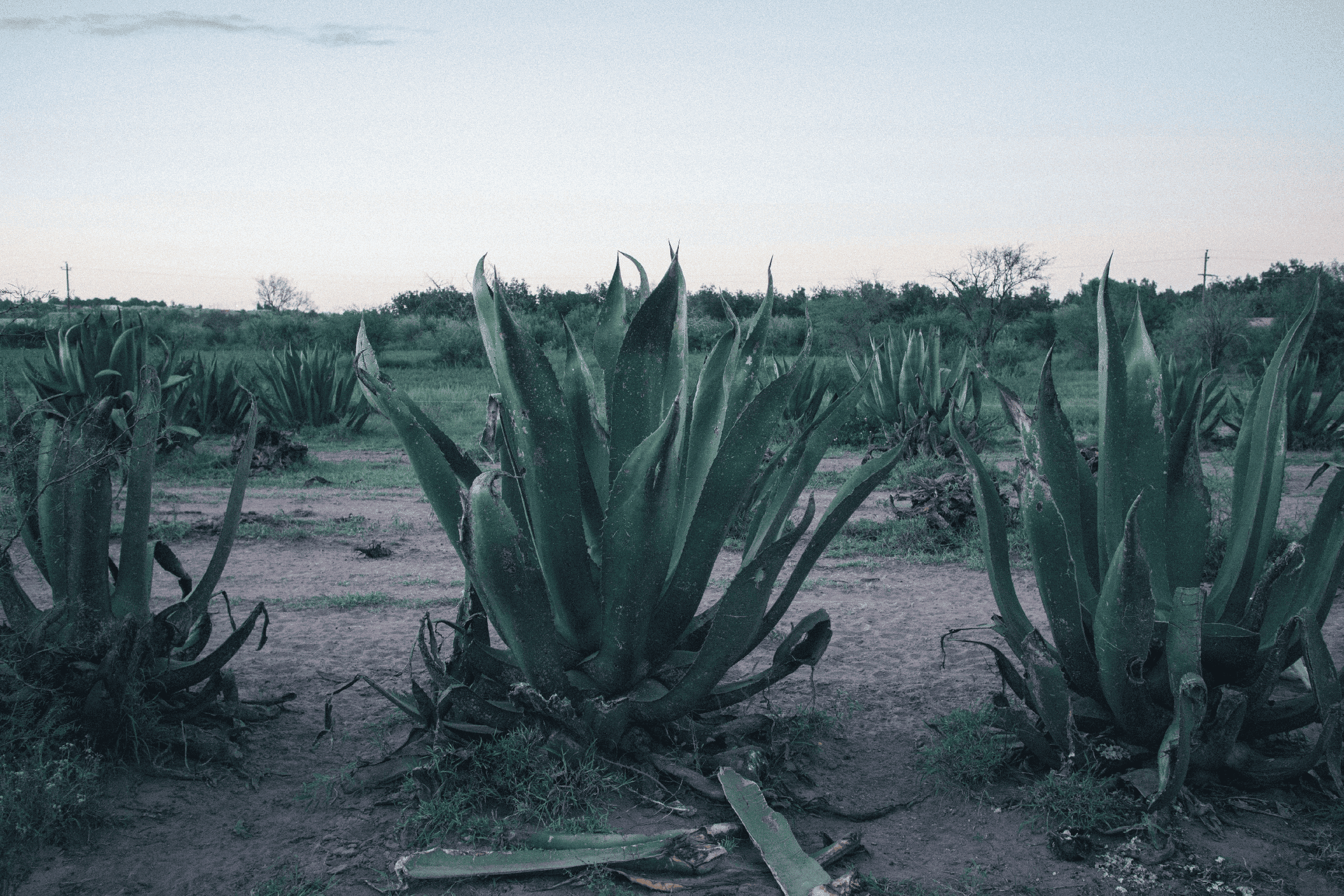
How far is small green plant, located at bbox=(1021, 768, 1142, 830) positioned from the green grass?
9.58 ft

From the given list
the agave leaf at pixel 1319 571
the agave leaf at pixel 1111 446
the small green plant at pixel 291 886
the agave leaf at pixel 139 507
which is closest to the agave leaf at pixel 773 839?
the small green plant at pixel 291 886

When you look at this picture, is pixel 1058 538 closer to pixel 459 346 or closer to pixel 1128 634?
pixel 1128 634

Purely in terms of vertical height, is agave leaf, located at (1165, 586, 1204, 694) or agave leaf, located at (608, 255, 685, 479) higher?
agave leaf, located at (608, 255, 685, 479)

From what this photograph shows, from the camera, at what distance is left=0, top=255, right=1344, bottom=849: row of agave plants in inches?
86.7

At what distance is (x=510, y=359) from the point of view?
2.27m

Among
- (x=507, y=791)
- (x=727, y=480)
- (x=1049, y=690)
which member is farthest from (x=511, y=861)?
(x=1049, y=690)

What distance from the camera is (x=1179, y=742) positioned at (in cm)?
210

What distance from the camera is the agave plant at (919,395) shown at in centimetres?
971

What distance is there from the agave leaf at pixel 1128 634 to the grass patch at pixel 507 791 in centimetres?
125

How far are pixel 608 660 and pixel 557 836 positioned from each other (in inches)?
17.5

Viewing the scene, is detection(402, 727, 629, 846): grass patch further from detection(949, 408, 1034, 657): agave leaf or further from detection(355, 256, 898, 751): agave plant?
detection(949, 408, 1034, 657): agave leaf

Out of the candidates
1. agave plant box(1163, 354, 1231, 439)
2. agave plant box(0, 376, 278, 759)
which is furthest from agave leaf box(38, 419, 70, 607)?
agave plant box(1163, 354, 1231, 439)

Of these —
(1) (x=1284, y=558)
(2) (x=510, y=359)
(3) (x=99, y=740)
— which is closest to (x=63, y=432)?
(3) (x=99, y=740)

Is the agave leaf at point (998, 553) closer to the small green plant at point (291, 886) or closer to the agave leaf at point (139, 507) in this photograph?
the small green plant at point (291, 886)
